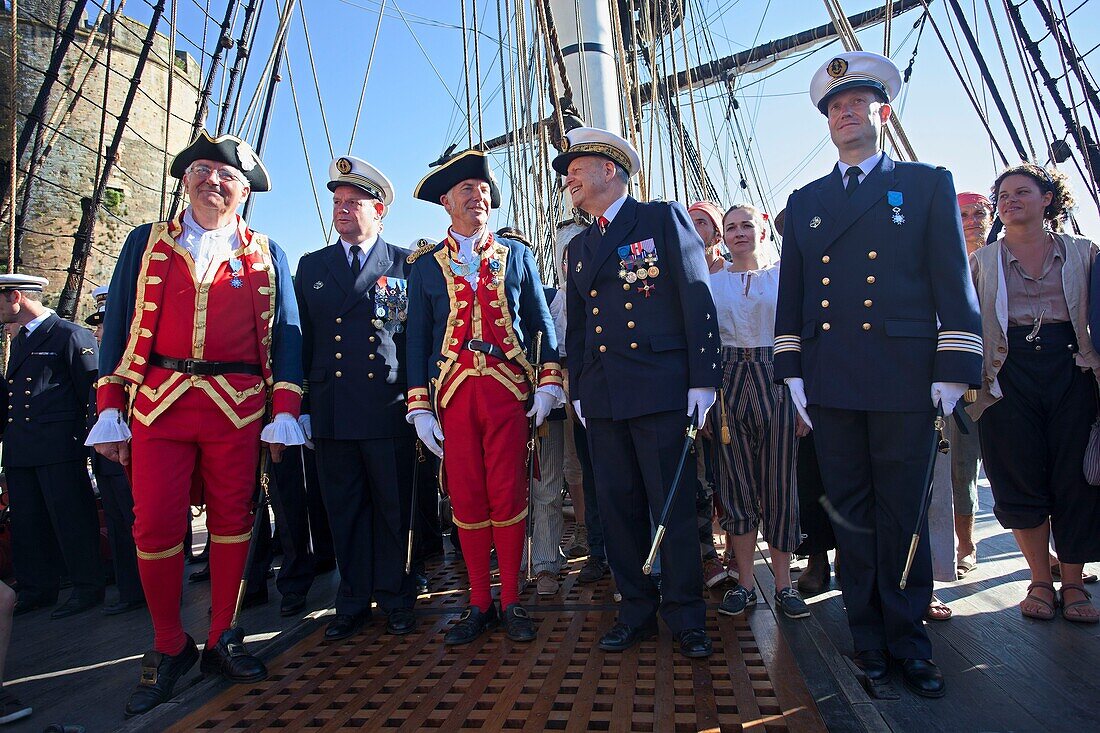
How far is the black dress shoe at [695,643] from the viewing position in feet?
8.11

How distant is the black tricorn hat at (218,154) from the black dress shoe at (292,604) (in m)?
1.97

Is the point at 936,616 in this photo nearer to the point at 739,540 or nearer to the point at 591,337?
the point at 739,540

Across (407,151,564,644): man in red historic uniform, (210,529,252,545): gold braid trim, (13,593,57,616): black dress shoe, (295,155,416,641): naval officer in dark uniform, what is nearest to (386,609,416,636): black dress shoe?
(295,155,416,641): naval officer in dark uniform

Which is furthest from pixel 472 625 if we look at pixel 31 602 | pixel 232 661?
pixel 31 602

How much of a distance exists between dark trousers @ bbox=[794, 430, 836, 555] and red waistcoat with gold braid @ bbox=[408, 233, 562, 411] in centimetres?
123

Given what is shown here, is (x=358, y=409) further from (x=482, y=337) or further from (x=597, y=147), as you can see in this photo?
(x=597, y=147)

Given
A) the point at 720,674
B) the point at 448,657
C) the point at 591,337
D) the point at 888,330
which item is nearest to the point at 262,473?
the point at 448,657

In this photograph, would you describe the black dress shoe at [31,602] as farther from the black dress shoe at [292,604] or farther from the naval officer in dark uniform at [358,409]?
the naval officer in dark uniform at [358,409]

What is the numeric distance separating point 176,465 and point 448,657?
1.21 m

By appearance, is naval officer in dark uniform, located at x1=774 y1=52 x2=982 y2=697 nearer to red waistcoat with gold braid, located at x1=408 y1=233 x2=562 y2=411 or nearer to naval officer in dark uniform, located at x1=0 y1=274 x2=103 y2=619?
red waistcoat with gold braid, located at x1=408 y1=233 x2=562 y2=411

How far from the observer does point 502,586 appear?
295cm

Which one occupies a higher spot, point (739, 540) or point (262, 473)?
point (262, 473)

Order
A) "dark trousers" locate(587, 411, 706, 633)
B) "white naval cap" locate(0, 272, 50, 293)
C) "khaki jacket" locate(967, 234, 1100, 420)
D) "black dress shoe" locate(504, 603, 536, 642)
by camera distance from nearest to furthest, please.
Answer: "dark trousers" locate(587, 411, 706, 633) < "black dress shoe" locate(504, 603, 536, 642) < "khaki jacket" locate(967, 234, 1100, 420) < "white naval cap" locate(0, 272, 50, 293)

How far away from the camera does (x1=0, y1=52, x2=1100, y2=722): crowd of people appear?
93.9 inches
